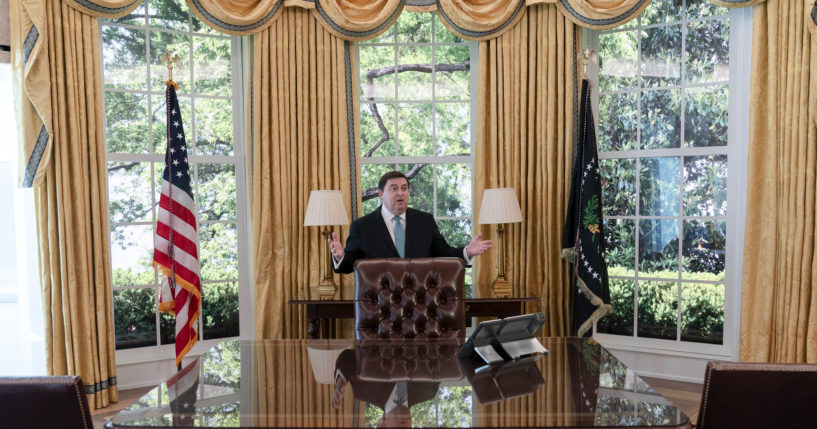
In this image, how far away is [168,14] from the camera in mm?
4438

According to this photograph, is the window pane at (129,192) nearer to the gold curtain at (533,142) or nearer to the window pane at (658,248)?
the gold curtain at (533,142)

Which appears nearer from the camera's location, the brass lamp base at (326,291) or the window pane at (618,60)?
the brass lamp base at (326,291)

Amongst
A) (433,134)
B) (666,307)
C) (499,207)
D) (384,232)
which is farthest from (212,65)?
(666,307)

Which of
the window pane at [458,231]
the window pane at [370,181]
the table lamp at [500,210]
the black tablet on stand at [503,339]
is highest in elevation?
the window pane at [370,181]

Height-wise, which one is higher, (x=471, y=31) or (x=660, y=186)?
(x=471, y=31)

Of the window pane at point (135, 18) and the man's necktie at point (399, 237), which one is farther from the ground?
the window pane at point (135, 18)

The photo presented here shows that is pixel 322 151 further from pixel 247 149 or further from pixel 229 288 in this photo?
pixel 229 288

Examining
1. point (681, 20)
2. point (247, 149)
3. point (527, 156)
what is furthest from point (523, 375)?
point (681, 20)

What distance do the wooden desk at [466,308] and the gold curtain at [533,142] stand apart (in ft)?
1.08

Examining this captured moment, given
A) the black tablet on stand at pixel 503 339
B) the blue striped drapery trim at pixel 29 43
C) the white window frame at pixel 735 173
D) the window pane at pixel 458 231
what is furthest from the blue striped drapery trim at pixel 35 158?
the white window frame at pixel 735 173

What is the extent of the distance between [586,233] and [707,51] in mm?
1550

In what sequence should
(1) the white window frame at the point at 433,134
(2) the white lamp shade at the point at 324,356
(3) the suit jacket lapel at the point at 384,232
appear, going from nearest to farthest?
(2) the white lamp shade at the point at 324,356
(3) the suit jacket lapel at the point at 384,232
(1) the white window frame at the point at 433,134

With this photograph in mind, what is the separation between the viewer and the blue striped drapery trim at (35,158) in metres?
3.68

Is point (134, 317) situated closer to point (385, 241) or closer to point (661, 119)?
point (385, 241)
